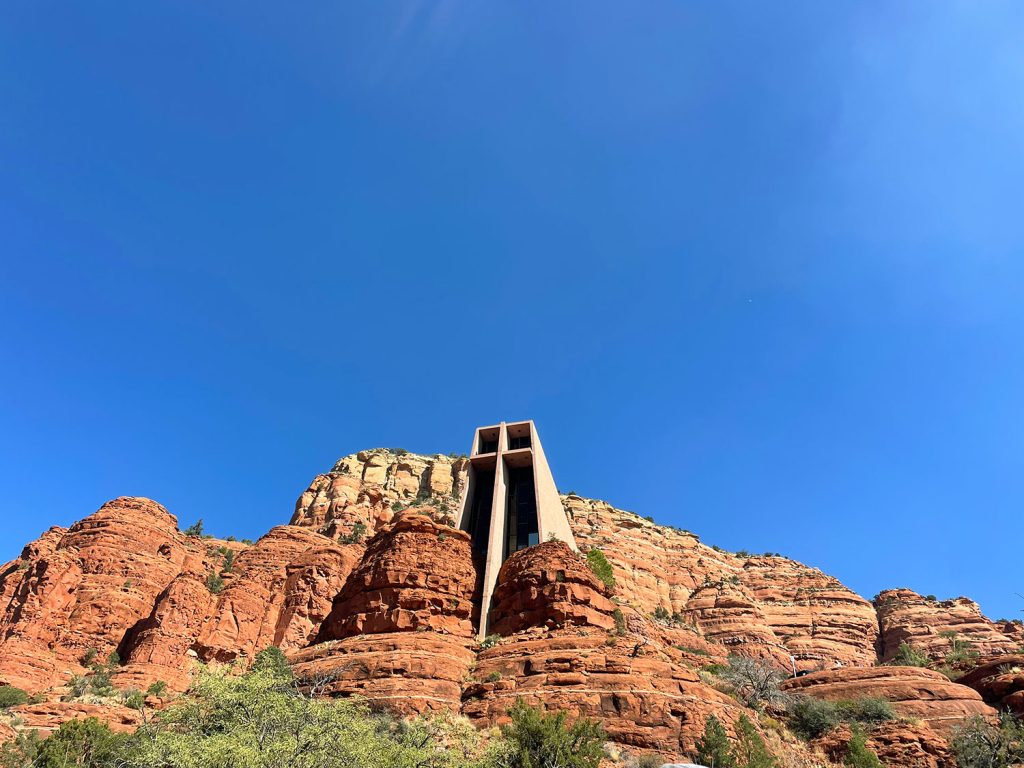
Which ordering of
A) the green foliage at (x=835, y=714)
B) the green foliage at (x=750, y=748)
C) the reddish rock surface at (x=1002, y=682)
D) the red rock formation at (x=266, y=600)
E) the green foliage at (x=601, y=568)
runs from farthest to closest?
the red rock formation at (x=266, y=600)
the green foliage at (x=601, y=568)
the reddish rock surface at (x=1002, y=682)
the green foliage at (x=835, y=714)
the green foliage at (x=750, y=748)

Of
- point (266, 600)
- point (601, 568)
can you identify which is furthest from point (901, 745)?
point (266, 600)

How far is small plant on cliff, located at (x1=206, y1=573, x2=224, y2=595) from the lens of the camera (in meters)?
45.2

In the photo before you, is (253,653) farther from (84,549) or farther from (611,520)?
(611,520)

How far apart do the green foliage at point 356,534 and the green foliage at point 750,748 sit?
42.4 meters

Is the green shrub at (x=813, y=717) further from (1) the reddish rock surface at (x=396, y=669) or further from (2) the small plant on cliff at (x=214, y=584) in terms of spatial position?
(2) the small plant on cliff at (x=214, y=584)

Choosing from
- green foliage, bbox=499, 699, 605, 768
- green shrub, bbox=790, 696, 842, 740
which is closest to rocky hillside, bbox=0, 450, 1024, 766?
green shrub, bbox=790, 696, 842, 740

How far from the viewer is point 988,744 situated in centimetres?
2214

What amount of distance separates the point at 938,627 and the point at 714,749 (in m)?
48.5

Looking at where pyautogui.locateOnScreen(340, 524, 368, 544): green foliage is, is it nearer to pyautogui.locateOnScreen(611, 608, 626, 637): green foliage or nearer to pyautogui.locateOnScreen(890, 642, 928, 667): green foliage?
pyautogui.locateOnScreen(611, 608, 626, 637): green foliage

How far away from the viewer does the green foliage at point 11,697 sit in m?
28.0

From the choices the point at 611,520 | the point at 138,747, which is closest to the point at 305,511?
the point at 611,520

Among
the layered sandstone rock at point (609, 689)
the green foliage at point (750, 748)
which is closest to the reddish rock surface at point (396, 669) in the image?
the layered sandstone rock at point (609, 689)

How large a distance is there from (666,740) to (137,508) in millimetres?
44277

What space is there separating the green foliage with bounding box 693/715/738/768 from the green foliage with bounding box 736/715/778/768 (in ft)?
1.53
